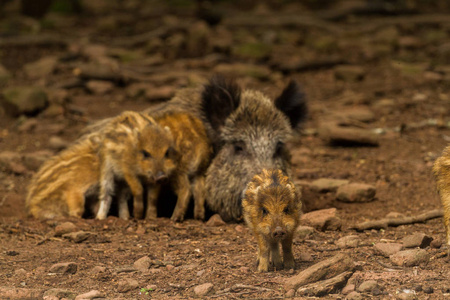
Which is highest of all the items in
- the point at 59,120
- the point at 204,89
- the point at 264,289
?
the point at 204,89

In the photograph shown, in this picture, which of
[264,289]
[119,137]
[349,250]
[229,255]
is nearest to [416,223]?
[349,250]

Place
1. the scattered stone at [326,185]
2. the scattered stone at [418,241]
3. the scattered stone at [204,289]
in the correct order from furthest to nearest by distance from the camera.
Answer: the scattered stone at [326,185] → the scattered stone at [418,241] → the scattered stone at [204,289]

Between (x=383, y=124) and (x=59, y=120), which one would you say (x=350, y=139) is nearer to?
(x=383, y=124)

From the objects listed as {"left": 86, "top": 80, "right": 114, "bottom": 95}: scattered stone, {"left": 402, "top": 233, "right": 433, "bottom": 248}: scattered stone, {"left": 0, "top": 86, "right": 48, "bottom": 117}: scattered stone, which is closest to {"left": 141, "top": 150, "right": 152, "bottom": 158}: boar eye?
{"left": 402, "top": 233, "right": 433, "bottom": 248}: scattered stone

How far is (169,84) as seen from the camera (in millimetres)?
12984

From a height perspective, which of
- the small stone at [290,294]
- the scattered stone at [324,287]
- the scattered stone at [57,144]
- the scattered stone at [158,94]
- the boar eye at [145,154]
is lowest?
the scattered stone at [57,144]

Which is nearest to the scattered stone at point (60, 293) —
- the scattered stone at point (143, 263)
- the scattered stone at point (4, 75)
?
the scattered stone at point (143, 263)

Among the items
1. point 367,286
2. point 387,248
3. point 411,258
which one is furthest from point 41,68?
point 367,286

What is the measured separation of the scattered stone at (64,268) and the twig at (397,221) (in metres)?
2.60

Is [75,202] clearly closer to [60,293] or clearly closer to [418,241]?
[60,293]

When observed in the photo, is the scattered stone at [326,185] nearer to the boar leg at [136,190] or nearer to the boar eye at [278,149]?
the boar eye at [278,149]

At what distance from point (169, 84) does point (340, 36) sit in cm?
509

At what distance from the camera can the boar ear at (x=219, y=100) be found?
7301mm

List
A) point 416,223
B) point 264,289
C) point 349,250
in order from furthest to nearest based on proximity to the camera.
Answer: point 416,223, point 349,250, point 264,289
